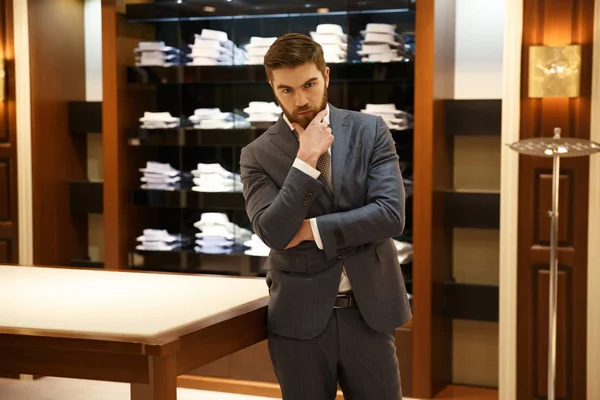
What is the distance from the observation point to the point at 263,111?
5422 millimetres

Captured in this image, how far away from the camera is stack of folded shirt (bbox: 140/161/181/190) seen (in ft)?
18.7

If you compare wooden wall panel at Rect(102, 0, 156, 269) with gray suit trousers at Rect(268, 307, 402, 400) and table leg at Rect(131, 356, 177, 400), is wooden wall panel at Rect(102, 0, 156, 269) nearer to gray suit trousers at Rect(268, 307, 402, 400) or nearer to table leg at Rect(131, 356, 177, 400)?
gray suit trousers at Rect(268, 307, 402, 400)

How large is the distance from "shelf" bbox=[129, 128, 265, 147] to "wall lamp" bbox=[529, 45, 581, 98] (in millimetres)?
1750

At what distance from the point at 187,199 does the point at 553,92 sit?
93.2 inches

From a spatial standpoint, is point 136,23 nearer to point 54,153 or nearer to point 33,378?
point 54,153

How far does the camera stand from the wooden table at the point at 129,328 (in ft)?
7.75

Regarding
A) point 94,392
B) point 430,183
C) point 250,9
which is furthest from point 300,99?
point 94,392

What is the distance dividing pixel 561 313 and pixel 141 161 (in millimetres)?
2851

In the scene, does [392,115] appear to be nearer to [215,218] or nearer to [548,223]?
[548,223]

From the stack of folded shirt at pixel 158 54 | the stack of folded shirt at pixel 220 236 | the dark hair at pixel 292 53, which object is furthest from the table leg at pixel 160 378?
the stack of folded shirt at pixel 158 54

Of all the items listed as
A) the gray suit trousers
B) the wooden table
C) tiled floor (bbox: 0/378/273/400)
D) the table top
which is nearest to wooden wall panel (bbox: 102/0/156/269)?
tiled floor (bbox: 0/378/273/400)

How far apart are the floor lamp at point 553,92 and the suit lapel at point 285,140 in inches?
75.3

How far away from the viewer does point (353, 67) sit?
5.17 metres

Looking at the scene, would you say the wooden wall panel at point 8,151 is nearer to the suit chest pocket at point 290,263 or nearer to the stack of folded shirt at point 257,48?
the stack of folded shirt at point 257,48
